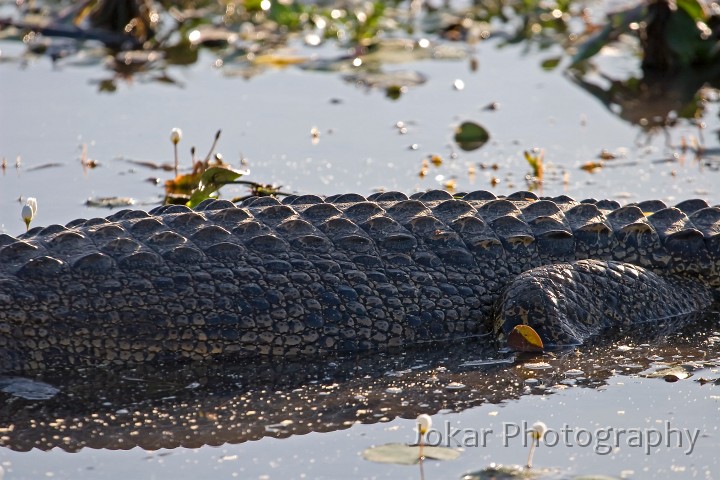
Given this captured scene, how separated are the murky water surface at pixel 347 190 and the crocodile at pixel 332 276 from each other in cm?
14

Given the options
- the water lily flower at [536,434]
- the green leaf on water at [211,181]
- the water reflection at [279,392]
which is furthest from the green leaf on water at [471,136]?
the water lily flower at [536,434]

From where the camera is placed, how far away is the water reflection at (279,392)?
445 cm

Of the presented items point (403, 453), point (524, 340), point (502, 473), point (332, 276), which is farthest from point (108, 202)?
A: point (502, 473)

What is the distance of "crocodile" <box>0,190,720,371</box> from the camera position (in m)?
4.85

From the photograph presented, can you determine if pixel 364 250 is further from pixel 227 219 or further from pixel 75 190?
pixel 75 190

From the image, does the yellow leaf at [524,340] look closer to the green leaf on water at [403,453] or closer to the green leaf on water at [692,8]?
the green leaf on water at [403,453]

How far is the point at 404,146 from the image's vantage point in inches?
325

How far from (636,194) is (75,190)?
339cm

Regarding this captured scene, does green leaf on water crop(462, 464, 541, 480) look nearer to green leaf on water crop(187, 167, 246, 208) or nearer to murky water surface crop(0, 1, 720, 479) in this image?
murky water surface crop(0, 1, 720, 479)

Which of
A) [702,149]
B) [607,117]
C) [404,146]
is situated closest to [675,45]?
[607,117]

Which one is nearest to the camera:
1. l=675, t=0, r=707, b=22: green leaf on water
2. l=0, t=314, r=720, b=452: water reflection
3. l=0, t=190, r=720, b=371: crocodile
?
l=0, t=314, r=720, b=452: water reflection

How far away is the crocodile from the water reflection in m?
0.10

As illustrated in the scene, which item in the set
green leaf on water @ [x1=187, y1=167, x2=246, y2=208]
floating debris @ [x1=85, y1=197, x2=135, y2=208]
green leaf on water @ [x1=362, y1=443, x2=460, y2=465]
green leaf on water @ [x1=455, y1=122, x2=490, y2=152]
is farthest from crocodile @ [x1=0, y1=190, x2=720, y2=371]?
green leaf on water @ [x1=455, y1=122, x2=490, y2=152]

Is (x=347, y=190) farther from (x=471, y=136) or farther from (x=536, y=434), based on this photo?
(x=536, y=434)
